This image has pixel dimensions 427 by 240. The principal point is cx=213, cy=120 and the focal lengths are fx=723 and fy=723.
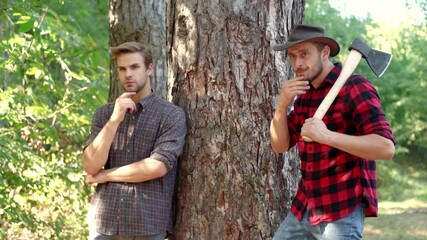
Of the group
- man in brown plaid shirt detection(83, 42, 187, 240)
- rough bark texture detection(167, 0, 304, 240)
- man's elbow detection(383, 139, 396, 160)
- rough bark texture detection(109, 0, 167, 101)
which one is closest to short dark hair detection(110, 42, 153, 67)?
man in brown plaid shirt detection(83, 42, 187, 240)

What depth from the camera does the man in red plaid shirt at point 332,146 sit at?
3.45 metres

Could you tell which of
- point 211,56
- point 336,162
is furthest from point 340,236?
point 211,56

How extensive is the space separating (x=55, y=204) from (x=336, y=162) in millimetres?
5724

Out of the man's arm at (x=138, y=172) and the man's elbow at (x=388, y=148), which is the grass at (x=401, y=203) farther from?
the man's elbow at (x=388, y=148)

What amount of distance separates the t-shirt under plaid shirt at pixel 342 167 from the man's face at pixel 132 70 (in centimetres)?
125

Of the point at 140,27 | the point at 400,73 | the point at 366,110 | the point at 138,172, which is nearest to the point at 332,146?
the point at 366,110

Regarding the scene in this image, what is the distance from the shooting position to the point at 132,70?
4.45 meters

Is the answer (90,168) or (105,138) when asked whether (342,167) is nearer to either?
(105,138)

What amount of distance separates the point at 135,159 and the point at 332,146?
1352 mm

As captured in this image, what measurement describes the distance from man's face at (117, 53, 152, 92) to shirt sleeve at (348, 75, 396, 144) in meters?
1.43

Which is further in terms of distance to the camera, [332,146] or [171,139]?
[171,139]

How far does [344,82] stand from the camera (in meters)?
3.60

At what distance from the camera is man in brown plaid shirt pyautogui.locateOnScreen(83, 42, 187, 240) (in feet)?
13.9

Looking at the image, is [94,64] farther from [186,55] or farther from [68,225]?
[186,55]
